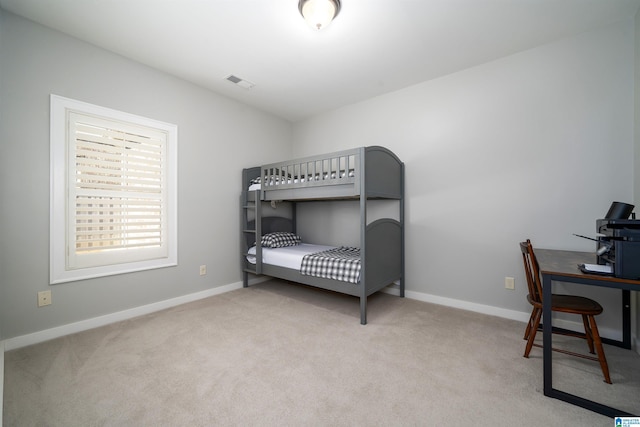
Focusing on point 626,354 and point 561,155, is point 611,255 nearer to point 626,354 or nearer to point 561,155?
point 626,354

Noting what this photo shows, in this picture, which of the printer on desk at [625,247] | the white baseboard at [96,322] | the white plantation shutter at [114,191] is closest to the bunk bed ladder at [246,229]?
the white baseboard at [96,322]

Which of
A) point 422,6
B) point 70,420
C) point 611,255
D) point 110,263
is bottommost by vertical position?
point 70,420

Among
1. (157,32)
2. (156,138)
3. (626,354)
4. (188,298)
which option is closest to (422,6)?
(157,32)

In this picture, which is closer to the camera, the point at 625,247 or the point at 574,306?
the point at 625,247

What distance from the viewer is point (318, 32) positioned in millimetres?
2090

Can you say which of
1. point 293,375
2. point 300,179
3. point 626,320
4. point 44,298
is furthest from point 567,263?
point 44,298

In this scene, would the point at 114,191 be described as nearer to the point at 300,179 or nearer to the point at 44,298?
the point at 44,298

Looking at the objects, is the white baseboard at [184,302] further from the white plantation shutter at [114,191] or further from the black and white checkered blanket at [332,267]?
the black and white checkered blanket at [332,267]

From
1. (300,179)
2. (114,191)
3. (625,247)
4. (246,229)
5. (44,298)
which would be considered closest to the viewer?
(625,247)

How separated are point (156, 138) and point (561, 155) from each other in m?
3.74

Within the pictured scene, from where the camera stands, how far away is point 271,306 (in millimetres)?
2775

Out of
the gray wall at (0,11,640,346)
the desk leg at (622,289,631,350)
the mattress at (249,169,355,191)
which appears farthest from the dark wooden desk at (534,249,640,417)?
the mattress at (249,169,355,191)

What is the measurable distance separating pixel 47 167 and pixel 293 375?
243 cm

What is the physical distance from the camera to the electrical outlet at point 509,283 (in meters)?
2.40
